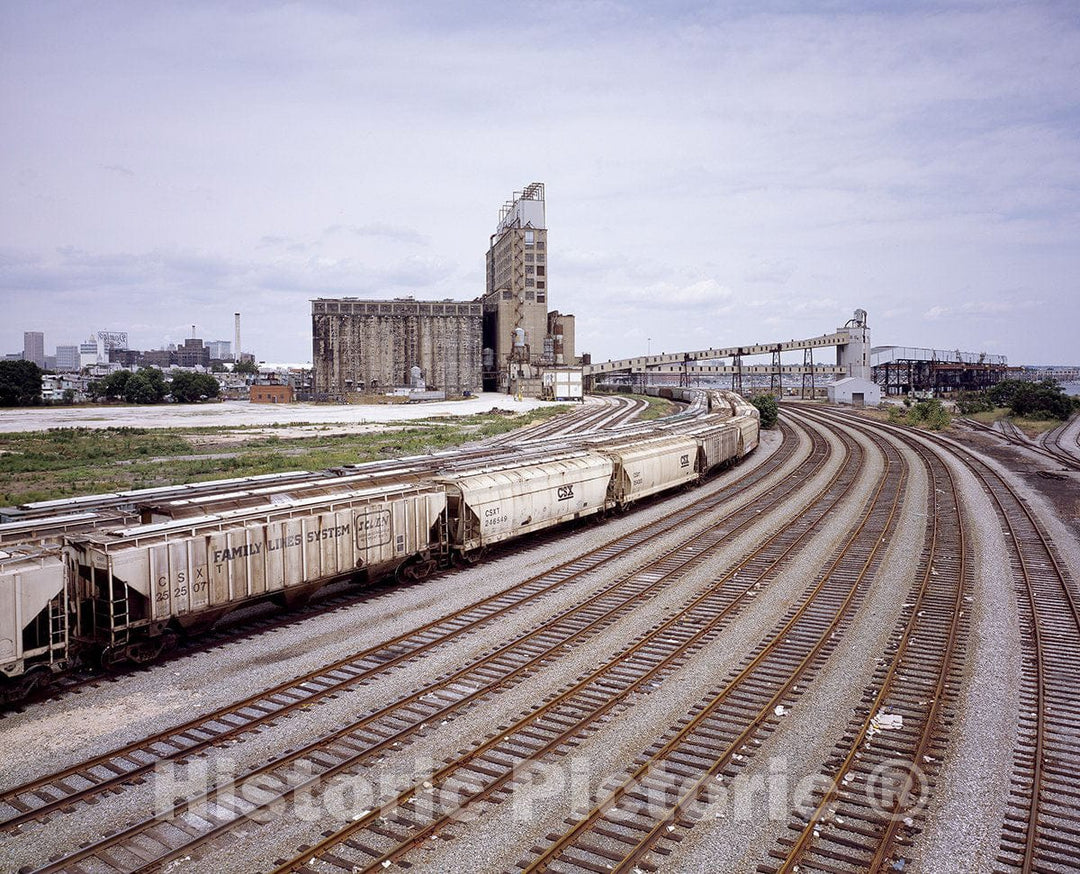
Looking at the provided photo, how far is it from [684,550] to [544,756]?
45.7ft

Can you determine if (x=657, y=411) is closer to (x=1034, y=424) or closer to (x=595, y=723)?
(x=1034, y=424)

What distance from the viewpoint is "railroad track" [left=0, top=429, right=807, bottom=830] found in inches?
406

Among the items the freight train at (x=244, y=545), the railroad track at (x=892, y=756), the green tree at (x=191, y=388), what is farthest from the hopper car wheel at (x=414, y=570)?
the green tree at (x=191, y=388)

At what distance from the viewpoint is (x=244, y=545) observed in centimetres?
1620

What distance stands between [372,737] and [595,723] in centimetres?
355

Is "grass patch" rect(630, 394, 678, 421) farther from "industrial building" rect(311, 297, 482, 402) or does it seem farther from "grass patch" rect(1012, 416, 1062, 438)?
"industrial building" rect(311, 297, 482, 402)

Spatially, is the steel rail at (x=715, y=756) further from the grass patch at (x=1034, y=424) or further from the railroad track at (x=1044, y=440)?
the grass patch at (x=1034, y=424)

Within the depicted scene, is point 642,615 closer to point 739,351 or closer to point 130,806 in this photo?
point 130,806

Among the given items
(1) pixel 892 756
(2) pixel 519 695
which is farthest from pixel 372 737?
(1) pixel 892 756

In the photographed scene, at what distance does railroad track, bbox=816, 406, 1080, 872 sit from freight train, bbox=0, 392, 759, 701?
13.5m

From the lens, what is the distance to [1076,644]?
1628 centimetres

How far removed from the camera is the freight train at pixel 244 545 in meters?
13.4

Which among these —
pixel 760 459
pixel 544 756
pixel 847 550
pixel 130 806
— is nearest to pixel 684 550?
pixel 847 550

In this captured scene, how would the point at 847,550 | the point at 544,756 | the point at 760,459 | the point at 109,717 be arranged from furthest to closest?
1. the point at 760,459
2. the point at 847,550
3. the point at 109,717
4. the point at 544,756
